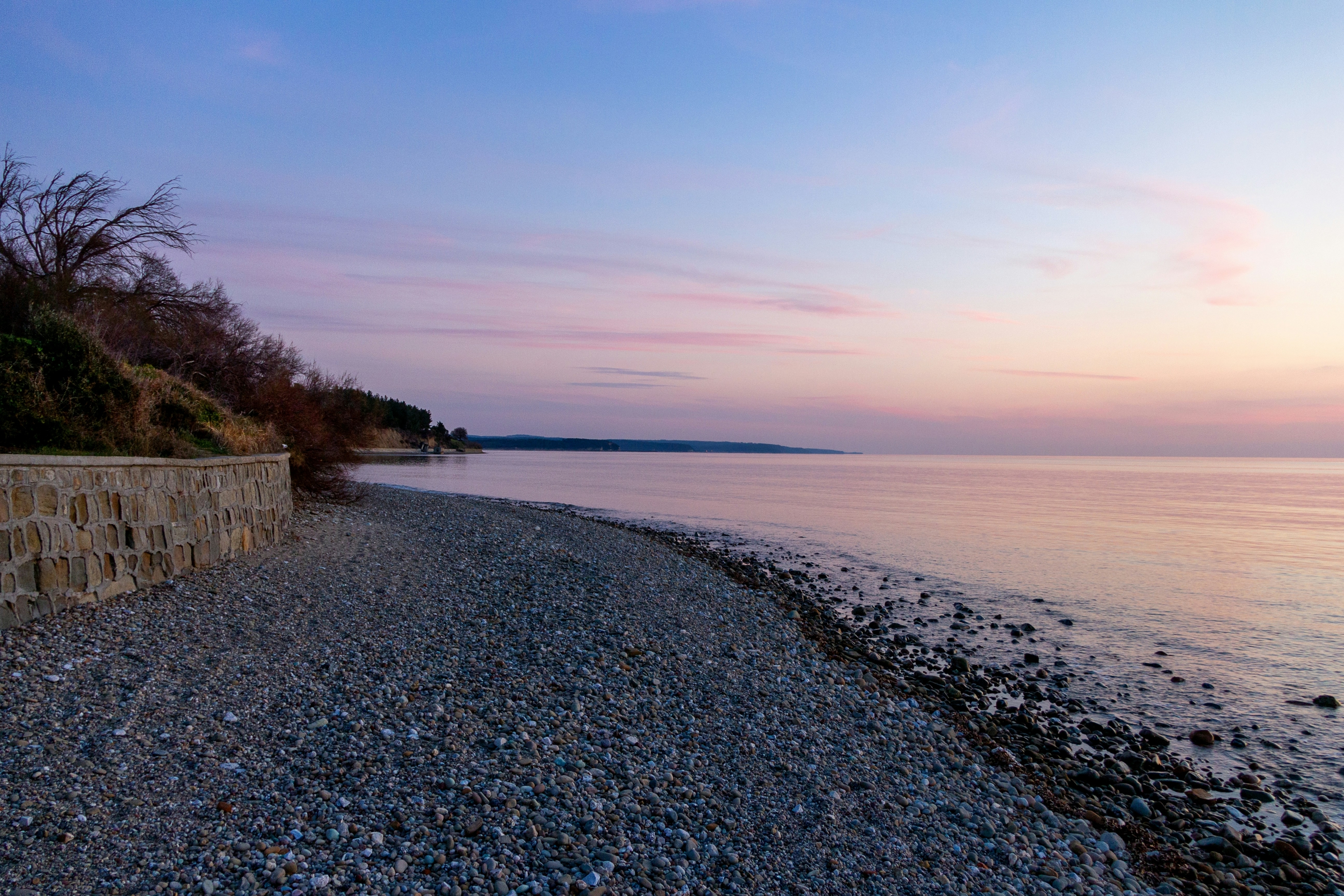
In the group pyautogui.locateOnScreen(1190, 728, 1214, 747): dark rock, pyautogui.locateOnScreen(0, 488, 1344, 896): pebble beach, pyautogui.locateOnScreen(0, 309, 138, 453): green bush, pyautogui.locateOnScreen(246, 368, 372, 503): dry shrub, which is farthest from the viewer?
pyautogui.locateOnScreen(246, 368, 372, 503): dry shrub

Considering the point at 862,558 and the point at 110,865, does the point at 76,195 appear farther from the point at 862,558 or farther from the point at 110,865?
the point at 862,558

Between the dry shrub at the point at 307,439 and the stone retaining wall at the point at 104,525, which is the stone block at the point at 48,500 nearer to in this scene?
the stone retaining wall at the point at 104,525

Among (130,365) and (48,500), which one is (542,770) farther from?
(130,365)

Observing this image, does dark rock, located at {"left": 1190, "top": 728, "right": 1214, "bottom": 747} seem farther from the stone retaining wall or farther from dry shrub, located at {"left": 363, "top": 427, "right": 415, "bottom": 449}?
dry shrub, located at {"left": 363, "top": 427, "right": 415, "bottom": 449}

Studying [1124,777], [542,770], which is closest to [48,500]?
[542,770]

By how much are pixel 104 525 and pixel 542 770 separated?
19.4ft

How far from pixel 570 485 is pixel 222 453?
131 ft

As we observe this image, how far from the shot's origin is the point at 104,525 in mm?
8086

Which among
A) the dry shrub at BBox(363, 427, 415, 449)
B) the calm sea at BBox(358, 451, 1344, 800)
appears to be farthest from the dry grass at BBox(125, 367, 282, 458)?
the dry shrub at BBox(363, 427, 415, 449)

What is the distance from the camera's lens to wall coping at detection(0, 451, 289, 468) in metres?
6.97

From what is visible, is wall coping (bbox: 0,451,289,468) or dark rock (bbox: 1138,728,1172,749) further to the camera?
dark rock (bbox: 1138,728,1172,749)

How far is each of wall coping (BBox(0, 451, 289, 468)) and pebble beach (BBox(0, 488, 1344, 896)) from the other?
146 centimetres

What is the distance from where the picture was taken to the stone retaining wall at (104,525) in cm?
692

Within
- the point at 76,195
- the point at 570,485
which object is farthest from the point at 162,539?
the point at 570,485
